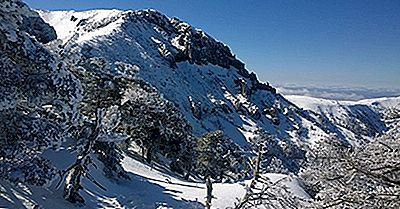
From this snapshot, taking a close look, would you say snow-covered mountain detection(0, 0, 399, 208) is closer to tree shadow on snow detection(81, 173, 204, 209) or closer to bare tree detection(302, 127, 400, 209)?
tree shadow on snow detection(81, 173, 204, 209)

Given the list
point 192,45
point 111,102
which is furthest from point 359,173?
point 192,45

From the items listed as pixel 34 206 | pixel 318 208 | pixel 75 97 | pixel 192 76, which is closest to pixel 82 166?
pixel 34 206

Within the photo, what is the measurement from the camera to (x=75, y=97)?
13055mm

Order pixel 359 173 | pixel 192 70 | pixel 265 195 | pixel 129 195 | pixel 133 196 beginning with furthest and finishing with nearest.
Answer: pixel 192 70
pixel 129 195
pixel 133 196
pixel 265 195
pixel 359 173

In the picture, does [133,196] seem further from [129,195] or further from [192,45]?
[192,45]

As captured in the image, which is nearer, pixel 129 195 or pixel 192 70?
pixel 129 195

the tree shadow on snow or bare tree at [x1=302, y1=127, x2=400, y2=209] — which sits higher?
bare tree at [x1=302, y1=127, x2=400, y2=209]

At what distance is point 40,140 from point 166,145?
22.7m

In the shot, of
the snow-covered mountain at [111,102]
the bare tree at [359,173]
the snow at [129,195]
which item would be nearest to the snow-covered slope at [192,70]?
the snow-covered mountain at [111,102]

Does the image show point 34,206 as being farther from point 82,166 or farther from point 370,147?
point 370,147

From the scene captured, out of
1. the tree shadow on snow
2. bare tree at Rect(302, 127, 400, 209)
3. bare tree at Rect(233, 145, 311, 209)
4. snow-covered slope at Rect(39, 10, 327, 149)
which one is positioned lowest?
the tree shadow on snow

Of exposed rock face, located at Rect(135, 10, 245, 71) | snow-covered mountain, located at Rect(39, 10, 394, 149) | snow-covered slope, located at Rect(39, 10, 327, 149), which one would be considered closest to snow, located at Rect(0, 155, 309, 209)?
snow-covered slope, located at Rect(39, 10, 327, 149)

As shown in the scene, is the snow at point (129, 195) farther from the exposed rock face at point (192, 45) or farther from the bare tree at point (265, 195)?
the exposed rock face at point (192, 45)

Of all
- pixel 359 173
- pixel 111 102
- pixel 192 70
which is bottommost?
pixel 359 173
